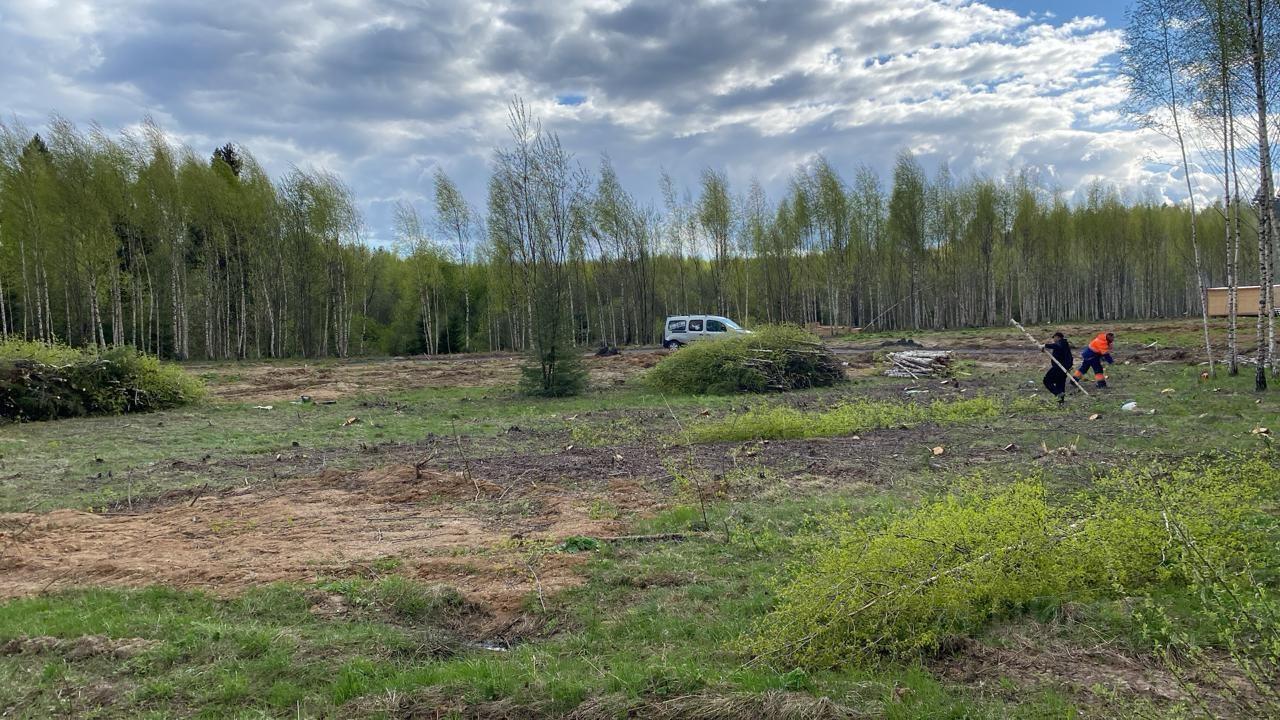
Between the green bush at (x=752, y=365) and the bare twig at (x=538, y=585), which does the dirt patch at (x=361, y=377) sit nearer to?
the green bush at (x=752, y=365)

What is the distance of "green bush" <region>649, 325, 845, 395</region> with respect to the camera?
20438 mm

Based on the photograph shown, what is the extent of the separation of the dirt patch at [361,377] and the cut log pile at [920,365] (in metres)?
9.21

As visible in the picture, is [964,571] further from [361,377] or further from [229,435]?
[361,377]

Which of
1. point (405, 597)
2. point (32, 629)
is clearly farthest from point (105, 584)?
point (405, 597)

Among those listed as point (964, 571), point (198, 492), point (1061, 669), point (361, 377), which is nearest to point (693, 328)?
Result: point (361, 377)

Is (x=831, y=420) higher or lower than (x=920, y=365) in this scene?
lower

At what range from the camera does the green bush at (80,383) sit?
1650 centimetres

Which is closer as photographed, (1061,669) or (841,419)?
(1061,669)

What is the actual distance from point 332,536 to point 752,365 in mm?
14853

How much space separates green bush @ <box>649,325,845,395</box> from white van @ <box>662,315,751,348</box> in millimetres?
7716

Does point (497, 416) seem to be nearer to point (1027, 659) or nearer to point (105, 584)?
point (105, 584)

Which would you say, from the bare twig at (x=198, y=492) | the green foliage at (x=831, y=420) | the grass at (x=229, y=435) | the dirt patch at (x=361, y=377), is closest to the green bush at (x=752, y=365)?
the grass at (x=229, y=435)

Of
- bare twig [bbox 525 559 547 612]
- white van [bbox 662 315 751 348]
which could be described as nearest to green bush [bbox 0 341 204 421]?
bare twig [bbox 525 559 547 612]

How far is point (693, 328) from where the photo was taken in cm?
3147
